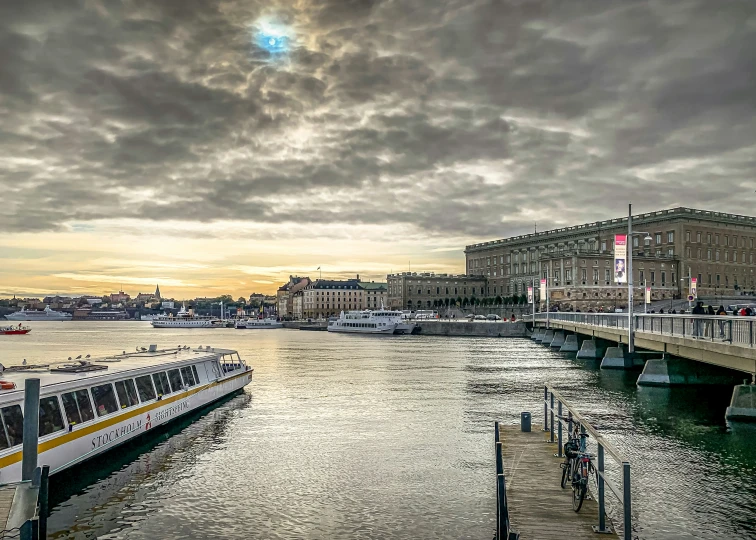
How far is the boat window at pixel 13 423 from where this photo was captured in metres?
20.3

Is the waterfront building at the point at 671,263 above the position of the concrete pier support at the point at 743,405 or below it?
above

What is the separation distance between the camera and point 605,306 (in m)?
168

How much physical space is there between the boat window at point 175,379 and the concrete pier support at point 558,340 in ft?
236

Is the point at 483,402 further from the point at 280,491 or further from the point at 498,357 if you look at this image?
the point at 498,357

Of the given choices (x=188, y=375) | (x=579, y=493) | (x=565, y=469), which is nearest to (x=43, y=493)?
(x=579, y=493)

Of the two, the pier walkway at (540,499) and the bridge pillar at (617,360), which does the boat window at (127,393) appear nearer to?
the pier walkway at (540,499)

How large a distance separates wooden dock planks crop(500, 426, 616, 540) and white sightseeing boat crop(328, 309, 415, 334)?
14445 cm

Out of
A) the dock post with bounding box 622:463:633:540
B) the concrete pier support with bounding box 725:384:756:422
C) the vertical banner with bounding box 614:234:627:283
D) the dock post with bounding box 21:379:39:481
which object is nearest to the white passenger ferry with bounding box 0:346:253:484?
the dock post with bounding box 21:379:39:481

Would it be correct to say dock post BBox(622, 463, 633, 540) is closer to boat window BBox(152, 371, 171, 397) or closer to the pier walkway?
the pier walkway

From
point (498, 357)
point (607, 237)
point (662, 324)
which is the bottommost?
point (498, 357)

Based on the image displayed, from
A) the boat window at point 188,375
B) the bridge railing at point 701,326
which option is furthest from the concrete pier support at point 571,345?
the boat window at point 188,375

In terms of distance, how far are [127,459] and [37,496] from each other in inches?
453

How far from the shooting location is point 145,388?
103ft

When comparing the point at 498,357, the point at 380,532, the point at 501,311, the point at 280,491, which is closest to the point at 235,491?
the point at 280,491
